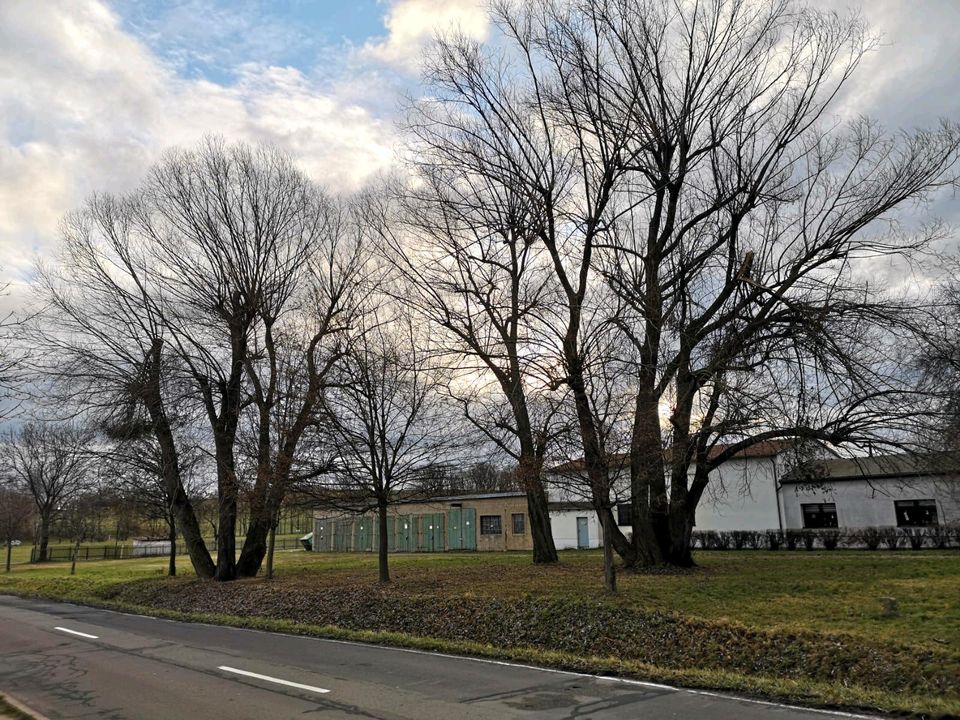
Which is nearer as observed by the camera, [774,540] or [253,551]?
[253,551]

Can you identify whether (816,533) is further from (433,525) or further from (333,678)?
(333,678)

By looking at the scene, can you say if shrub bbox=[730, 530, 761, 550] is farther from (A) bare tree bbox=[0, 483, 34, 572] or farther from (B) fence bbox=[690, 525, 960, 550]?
(A) bare tree bbox=[0, 483, 34, 572]

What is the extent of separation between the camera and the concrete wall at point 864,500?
30.6 meters

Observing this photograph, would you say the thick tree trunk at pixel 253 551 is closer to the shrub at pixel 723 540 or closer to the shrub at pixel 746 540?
the shrub at pixel 723 540

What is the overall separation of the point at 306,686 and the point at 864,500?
1242 inches

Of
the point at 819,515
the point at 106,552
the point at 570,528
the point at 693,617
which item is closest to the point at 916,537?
the point at 819,515

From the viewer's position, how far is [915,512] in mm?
31266

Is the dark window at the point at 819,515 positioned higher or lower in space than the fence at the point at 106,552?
higher

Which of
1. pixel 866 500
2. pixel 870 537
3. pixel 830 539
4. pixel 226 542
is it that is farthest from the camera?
pixel 866 500

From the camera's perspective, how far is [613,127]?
18.8 meters

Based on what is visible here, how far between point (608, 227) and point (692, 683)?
1356 centimetres

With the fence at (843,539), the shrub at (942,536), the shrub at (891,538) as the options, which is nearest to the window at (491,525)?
the fence at (843,539)

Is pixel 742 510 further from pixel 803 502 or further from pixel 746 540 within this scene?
pixel 746 540

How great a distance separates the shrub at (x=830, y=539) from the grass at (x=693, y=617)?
24.2 feet
